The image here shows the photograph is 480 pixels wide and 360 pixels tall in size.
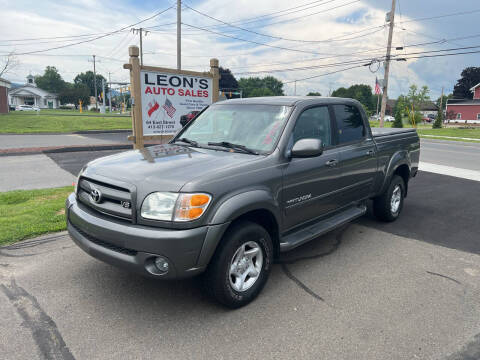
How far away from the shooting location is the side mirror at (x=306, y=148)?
11.4 feet

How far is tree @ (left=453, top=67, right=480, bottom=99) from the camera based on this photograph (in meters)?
89.8

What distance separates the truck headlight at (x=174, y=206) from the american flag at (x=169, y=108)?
7089 millimetres

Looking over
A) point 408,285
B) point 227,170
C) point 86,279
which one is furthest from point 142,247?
point 408,285

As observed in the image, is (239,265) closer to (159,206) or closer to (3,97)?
(159,206)

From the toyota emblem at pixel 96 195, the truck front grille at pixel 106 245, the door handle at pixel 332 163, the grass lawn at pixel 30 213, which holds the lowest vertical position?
the grass lawn at pixel 30 213

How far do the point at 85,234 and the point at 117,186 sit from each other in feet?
1.96

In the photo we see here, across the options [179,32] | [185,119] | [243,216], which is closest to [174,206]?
[243,216]

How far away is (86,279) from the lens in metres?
3.68

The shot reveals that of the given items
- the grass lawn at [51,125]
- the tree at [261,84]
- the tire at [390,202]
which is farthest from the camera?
the tree at [261,84]

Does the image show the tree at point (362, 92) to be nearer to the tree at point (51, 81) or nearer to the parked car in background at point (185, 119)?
the tree at point (51, 81)

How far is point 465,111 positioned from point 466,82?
25712 millimetres

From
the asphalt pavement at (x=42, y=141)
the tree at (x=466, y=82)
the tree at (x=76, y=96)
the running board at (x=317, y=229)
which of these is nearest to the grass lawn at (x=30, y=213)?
the running board at (x=317, y=229)

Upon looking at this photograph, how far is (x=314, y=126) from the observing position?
13.6ft

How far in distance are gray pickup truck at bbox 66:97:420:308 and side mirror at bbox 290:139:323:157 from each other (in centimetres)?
1
